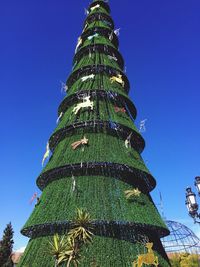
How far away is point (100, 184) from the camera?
18.9 meters

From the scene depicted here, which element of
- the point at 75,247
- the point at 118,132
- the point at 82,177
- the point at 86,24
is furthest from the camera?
the point at 86,24

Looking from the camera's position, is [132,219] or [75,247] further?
[132,219]

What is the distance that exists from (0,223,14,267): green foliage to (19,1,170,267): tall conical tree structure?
1627 centimetres

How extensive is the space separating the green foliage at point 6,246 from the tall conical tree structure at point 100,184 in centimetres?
1627

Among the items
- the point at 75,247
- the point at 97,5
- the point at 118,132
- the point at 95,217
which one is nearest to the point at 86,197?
the point at 95,217

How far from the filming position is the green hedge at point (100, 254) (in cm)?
1533

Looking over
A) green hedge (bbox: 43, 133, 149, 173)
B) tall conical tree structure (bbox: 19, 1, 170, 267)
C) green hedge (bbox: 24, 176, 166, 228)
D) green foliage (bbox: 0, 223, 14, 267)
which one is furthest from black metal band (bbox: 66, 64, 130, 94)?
green foliage (bbox: 0, 223, 14, 267)

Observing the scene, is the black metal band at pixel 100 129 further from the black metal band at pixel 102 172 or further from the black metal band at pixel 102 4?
the black metal band at pixel 102 4

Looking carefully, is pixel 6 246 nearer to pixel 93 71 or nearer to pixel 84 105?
pixel 84 105

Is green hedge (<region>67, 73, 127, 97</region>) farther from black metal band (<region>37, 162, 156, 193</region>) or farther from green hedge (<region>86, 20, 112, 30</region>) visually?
green hedge (<region>86, 20, 112, 30</region>)

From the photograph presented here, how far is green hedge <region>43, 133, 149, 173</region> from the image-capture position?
20.0 m

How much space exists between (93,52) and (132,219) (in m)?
20.0

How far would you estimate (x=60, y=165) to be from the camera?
65.6 ft

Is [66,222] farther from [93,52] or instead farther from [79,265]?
[93,52]
